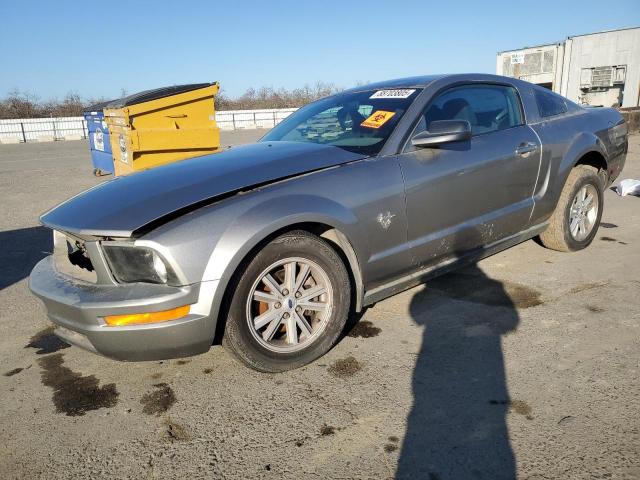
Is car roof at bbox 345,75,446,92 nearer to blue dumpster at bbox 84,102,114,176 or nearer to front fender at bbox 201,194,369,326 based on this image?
front fender at bbox 201,194,369,326

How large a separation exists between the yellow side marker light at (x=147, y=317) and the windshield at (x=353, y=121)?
4.53 feet

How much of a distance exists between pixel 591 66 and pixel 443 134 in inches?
1628

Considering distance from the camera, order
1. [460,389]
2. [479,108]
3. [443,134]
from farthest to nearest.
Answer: [479,108] → [443,134] → [460,389]

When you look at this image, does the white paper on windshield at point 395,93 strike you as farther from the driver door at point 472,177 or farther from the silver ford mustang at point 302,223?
the driver door at point 472,177

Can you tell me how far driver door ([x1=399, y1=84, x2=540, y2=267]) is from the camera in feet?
9.84

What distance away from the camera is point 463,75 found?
11.7ft

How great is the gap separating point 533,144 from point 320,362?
2.32 meters

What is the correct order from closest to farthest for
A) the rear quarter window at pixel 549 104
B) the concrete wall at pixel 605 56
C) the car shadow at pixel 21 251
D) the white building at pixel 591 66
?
the rear quarter window at pixel 549 104
the car shadow at pixel 21 251
the concrete wall at pixel 605 56
the white building at pixel 591 66

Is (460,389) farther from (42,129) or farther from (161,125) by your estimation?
(42,129)

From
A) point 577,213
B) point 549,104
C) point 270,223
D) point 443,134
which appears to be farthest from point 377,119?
point 577,213

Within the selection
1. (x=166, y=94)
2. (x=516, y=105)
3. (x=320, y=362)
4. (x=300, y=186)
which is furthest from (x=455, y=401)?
(x=166, y=94)

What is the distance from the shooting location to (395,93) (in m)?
3.34

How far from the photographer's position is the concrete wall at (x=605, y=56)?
34.5 m

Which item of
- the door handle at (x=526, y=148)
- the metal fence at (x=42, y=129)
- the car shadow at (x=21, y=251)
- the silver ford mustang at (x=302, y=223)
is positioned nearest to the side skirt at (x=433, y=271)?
the silver ford mustang at (x=302, y=223)
